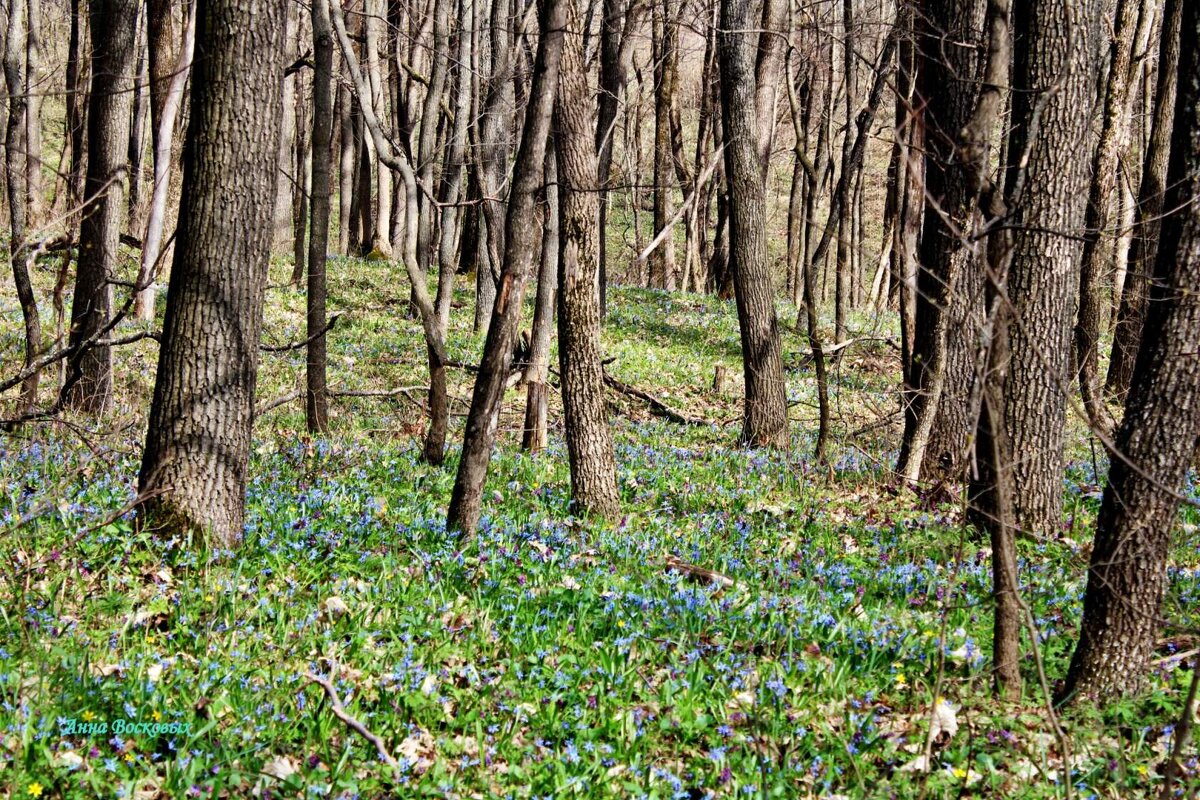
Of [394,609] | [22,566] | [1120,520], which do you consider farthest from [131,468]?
[1120,520]

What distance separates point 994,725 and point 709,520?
124 inches

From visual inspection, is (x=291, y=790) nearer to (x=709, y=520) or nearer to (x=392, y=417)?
(x=709, y=520)

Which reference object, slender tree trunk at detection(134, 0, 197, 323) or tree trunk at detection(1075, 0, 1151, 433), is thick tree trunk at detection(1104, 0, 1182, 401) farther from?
slender tree trunk at detection(134, 0, 197, 323)

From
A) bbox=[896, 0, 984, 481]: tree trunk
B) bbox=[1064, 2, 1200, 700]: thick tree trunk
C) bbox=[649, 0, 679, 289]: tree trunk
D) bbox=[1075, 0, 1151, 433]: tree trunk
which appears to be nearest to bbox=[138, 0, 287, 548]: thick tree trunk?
bbox=[1064, 2, 1200, 700]: thick tree trunk

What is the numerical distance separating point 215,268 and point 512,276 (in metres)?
1.76

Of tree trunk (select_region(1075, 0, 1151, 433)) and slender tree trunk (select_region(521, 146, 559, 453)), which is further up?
tree trunk (select_region(1075, 0, 1151, 433))

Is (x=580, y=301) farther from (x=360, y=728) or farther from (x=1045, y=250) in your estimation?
(x=360, y=728)

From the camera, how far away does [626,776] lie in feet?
12.3

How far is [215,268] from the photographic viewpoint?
5.13m

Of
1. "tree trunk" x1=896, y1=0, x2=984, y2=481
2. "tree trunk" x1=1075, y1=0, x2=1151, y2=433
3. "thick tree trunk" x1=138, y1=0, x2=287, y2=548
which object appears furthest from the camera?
"tree trunk" x1=1075, y1=0, x2=1151, y2=433

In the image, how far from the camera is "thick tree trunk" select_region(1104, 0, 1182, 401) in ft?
37.2

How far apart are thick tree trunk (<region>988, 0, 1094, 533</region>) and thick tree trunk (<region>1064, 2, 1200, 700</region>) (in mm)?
2518

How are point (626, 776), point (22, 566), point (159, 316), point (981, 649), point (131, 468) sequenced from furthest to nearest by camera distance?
1. point (159, 316)
2. point (131, 468)
3. point (981, 649)
4. point (22, 566)
5. point (626, 776)

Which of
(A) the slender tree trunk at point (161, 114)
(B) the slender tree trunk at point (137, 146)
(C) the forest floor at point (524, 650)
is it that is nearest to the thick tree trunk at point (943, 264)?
(C) the forest floor at point (524, 650)
